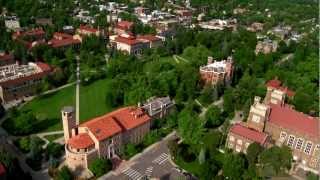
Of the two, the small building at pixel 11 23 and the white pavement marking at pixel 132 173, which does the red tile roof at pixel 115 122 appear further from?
the small building at pixel 11 23

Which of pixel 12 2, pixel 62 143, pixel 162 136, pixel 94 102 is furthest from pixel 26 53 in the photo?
pixel 12 2

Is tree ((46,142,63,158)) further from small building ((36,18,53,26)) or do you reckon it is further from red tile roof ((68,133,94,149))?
small building ((36,18,53,26))

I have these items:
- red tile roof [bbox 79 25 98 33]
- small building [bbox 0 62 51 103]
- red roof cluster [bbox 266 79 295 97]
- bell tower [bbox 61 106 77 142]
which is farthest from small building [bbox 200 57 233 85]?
red tile roof [bbox 79 25 98 33]

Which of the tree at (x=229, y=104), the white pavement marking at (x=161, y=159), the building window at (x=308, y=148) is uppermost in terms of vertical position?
the tree at (x=229, y=104)

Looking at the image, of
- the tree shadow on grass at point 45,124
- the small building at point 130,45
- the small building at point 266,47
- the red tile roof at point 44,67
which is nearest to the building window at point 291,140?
the tree shadow on grass at point 45,124

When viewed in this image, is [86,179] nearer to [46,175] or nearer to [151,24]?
[46,175]

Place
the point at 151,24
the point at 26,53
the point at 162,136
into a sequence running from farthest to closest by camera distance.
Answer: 1. the point at 151,24
2. the point at 26,53
3. the point at 162,136
